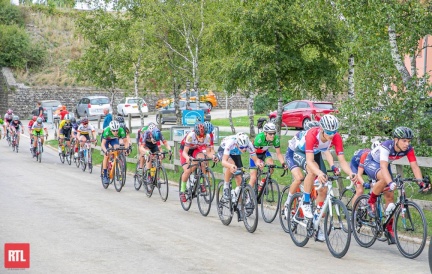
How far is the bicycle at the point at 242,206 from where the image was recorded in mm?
12078

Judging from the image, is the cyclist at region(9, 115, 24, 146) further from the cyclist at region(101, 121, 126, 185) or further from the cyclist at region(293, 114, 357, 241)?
the cyclist at region(293, 114, 357, 241)

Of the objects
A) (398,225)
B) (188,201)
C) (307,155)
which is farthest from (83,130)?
(398,225)

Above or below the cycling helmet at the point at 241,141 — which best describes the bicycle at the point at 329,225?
below

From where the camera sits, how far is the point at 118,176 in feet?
60.1

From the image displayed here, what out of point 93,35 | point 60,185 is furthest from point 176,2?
point 60,185

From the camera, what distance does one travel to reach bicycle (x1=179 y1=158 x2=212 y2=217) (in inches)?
552

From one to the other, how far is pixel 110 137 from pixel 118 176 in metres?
1.03

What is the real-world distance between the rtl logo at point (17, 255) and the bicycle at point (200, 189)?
13.8 feet

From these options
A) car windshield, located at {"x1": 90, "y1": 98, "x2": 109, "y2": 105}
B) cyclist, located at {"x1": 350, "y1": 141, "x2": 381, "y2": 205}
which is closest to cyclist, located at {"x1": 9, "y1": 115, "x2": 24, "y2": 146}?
car windshield, located at {"x1": 90, "y1": 98, "x2": 109, "y2": 105}

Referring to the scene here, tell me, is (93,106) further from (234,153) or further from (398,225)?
(398,225)

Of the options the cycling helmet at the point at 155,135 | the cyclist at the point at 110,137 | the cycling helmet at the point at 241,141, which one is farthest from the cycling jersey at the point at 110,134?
the cycling helmet at the point at 241,141

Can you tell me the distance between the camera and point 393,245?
11047mm

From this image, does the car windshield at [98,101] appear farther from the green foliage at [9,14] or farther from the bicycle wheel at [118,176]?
the bicycle wheel at [118,176]

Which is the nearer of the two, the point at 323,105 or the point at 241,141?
the point at 241,141
